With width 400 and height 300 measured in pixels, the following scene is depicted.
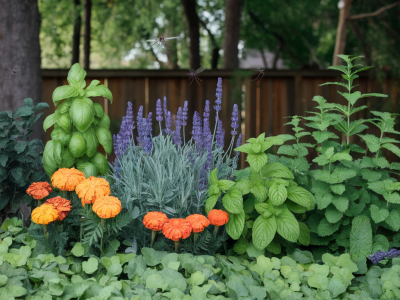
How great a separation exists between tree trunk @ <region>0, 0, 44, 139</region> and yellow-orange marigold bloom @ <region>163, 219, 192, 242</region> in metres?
Result: 2.07

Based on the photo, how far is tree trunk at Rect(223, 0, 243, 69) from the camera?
6667 millimetres

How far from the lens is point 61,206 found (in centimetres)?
170

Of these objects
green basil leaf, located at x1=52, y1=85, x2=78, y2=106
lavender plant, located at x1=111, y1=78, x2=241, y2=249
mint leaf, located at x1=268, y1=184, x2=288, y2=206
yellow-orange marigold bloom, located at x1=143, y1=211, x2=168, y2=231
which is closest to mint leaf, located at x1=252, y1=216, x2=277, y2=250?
mint leaf, located at x1=268, y1=184, x2=288, y2=206

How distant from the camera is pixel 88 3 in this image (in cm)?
898

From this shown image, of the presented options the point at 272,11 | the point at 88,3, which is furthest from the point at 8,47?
the point at 272,11

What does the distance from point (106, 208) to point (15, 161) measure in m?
0.98

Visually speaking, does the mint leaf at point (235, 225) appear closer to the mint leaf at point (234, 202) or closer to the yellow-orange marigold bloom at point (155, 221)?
the mint leaf at point (234, 202)

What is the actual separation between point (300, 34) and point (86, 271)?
1439 cm

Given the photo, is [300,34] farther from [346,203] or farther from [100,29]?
[346,203]

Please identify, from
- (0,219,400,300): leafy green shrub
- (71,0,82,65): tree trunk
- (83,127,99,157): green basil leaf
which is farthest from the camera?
(71,0,82,65): tree trunk

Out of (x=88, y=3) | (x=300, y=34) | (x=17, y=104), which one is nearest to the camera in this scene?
(x=17, y=104)

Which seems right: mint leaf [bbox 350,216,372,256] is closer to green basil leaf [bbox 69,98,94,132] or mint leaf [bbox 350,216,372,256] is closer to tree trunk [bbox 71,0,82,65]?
green basil leaf [bbox 69,98,94,132]

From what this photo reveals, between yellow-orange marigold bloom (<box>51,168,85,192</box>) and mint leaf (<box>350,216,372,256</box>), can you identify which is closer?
yellow-orange marigold bloom (<box>51,168,85,192</box>)

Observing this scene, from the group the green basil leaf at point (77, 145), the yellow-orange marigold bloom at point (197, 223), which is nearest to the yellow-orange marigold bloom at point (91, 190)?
the green basil leaf at point (77, 145)
